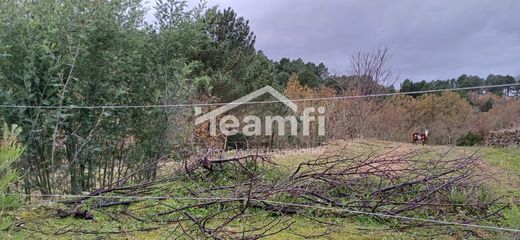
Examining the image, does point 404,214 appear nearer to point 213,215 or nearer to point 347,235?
point 347,235

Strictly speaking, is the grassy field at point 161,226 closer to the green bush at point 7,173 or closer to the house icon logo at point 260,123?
the green bush at point 7,173

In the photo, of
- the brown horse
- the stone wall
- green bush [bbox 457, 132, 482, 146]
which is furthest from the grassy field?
the brown horse

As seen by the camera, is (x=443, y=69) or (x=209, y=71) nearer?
(x=443, y=69)

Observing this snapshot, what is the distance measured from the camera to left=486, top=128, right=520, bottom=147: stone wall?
741 cm

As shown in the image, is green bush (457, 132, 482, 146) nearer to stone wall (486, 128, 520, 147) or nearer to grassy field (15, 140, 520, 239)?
stone wall (486, 128, 520, 147)

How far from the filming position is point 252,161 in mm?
3633

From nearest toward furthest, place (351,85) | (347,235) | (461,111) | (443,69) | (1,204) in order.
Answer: (1,204) < (347,235) < (443,69) < (461,111) < (351,85)

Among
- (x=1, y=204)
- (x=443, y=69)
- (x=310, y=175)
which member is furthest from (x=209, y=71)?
(x=1, y=204)

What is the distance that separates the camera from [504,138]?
25.3 feet

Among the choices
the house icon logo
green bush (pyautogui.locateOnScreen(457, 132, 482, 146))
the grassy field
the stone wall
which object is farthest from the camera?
the house icon logo

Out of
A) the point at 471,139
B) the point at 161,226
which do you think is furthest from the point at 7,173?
the point at 471,139

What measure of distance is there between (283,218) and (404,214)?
93 centimetres

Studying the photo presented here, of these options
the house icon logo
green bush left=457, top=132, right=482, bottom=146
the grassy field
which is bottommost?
the grassy field

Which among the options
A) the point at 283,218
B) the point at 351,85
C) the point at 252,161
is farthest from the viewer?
the point at 351,85
